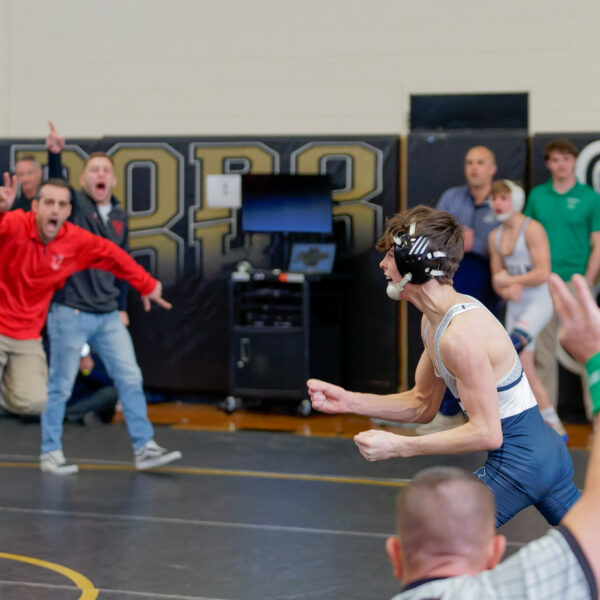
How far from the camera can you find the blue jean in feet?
24.3

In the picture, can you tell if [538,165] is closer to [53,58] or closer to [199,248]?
[199,248]

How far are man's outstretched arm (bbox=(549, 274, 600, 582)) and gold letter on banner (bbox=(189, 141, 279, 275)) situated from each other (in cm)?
841

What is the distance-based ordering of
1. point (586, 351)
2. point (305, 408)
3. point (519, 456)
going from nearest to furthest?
point (586, 351)
point (519, 456)
point (305, 408)

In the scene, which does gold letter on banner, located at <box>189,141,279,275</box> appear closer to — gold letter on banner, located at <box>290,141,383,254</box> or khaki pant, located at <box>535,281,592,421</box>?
gold letter on banner, located at <box>290,141,383,254</box>

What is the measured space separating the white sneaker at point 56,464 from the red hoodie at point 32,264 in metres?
0.88

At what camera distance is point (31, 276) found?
7094 mm

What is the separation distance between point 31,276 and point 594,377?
554cm

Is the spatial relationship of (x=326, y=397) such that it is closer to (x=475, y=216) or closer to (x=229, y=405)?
(x=475, y=216)

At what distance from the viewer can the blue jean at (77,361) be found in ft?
24.3

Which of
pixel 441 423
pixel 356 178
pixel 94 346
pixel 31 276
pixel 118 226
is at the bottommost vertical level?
pixel 441 423

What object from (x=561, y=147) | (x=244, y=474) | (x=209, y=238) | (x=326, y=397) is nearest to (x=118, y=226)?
(x=244, y=474)

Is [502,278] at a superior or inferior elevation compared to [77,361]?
superior

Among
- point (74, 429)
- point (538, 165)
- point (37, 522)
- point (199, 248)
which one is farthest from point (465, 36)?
point (37, 522)

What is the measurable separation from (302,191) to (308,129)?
96 centimetres
